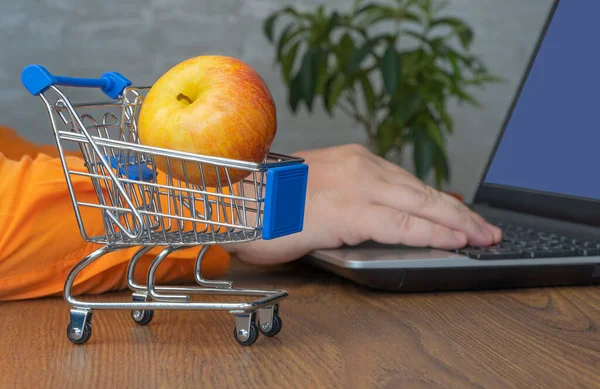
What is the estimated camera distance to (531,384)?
0.56 meters

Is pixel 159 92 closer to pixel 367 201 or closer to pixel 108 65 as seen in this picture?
pixel 367 201

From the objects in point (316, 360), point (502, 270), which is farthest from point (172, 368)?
point (502, 270)

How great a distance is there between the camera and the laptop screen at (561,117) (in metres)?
1.15

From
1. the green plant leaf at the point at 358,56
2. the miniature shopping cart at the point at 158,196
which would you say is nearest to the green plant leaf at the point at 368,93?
the green plant leaf at the point at 358,56

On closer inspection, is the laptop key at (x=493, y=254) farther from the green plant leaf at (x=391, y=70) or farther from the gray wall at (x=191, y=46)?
the gray wall at (x=191, y=46)

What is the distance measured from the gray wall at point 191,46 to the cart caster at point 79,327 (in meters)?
2.13

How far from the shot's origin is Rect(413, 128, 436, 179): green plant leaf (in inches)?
78.7

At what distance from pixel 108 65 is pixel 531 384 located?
8.09 feet

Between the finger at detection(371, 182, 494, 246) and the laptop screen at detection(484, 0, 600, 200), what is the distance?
0.24 m

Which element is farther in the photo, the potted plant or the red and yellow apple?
the potted plant

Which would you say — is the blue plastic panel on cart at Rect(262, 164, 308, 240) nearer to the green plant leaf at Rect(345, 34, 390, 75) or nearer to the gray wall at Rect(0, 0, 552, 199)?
the green plant leaf at Rect(345, 34, 390, 75)

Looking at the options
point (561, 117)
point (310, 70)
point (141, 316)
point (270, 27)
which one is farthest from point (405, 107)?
point (141, 316)

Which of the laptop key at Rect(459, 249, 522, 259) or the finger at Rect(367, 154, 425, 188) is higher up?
the finger at Rect(367, 154, 425, 188)

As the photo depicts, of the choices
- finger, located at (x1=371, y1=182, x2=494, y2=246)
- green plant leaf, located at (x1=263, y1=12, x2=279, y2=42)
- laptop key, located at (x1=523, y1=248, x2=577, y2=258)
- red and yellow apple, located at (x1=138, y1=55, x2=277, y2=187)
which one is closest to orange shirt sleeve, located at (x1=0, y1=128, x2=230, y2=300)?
red and yellow apple, located at (x1=138, y1=55, x2=277, y2=187)
